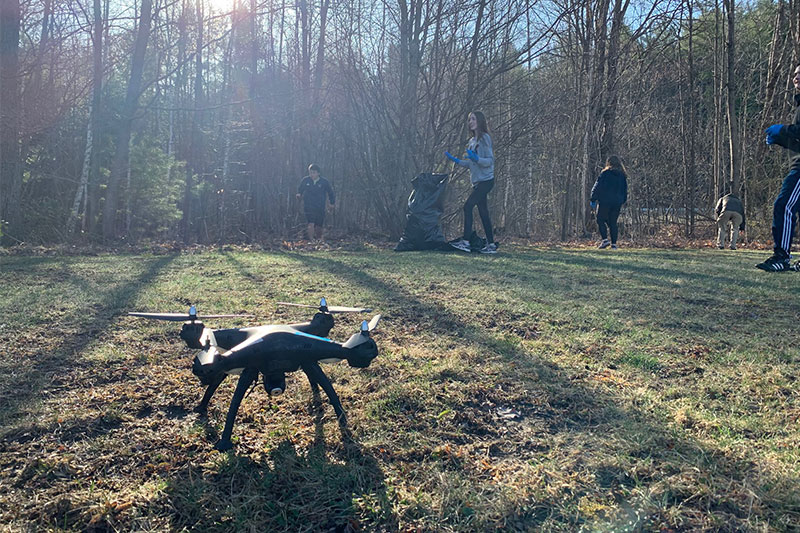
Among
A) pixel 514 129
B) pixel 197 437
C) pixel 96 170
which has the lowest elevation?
pixel 197 437

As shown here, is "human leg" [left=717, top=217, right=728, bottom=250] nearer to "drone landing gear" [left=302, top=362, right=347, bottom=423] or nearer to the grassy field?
the grassy field

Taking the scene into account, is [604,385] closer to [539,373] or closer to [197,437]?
[539,373]

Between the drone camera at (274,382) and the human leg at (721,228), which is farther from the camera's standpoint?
the human leg at (721,228)

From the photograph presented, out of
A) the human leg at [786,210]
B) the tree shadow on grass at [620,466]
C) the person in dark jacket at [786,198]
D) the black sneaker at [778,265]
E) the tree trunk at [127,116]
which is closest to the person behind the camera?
the tree shadow on grass at [620,466]

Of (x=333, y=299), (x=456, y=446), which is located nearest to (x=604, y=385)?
(x=456, y=446)

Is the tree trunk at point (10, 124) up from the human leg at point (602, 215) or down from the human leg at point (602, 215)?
up

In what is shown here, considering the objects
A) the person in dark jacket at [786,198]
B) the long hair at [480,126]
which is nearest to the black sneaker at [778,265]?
the person in dark jacket at [786,198]

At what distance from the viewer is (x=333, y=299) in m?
4.67

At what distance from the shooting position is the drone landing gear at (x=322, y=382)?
2.06m

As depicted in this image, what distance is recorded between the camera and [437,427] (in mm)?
2188

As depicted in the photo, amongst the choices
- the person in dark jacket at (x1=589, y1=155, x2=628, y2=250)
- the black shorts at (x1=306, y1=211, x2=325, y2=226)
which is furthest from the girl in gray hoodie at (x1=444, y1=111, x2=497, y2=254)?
the black shorts at (x1=306, y1=211, x2=325, y2=226)

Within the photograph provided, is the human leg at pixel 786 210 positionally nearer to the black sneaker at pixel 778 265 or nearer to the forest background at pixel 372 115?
the black sneaker at pixel 778 265

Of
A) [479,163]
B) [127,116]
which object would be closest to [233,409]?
[479,163]

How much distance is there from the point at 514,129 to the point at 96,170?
1157cm
